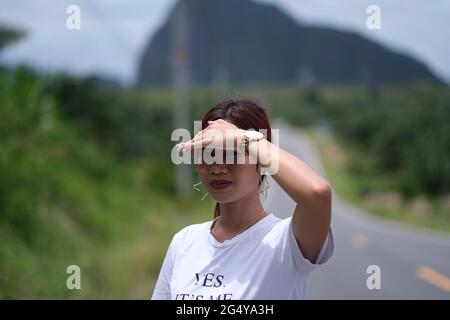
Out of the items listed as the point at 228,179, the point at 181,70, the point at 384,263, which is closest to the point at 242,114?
the point at 228,179

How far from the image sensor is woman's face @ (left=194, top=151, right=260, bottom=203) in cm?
197

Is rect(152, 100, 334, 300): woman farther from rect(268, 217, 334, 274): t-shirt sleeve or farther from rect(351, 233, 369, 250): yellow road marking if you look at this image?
rect(351, 233, 369, 250): yellow road marking

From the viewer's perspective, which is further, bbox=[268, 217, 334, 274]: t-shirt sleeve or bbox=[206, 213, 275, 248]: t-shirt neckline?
bbox=[206, 213, 275, 248]: t-shirt neckline

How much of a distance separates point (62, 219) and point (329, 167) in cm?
2053

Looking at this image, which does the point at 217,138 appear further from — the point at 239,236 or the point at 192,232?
the point at 192,232

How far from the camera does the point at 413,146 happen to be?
2597cm

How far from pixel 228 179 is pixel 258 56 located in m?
59.4

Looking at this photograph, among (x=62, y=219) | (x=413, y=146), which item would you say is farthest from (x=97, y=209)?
(x=413, y=146)

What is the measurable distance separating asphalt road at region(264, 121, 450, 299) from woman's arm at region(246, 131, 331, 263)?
176cm

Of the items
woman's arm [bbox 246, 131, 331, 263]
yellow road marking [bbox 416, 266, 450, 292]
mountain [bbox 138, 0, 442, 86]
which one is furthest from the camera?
mountain [bbox 138, 0, 442, 86]

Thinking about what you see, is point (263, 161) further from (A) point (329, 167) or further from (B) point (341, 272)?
(A) point (329, 167)

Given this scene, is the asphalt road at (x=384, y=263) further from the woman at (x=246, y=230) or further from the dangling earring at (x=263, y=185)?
the woman at (x=246, y=230)

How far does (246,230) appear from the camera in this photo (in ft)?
6.60

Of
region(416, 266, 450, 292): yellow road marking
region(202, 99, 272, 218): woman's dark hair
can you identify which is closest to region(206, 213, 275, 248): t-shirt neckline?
region(202, 99, 272, 218): woman's dark hair
